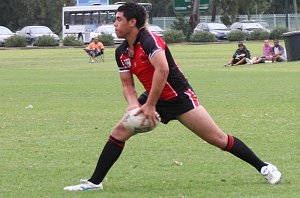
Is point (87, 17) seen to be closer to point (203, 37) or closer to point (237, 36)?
→ point (203, 37)

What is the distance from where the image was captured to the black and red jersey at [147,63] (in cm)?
853

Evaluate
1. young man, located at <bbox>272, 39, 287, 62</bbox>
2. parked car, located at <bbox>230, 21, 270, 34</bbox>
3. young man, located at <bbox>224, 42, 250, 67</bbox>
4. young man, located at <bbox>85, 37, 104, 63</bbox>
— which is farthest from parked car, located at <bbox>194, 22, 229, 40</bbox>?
young man, located at <bbox>224, 42, 250, 67</bbox>

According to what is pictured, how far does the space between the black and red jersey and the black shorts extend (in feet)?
0.15

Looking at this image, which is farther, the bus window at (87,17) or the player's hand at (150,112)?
the bus window at (87,17)

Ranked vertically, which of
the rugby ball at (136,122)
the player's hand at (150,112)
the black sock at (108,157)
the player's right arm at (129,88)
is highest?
the player's right arm at (129,88)

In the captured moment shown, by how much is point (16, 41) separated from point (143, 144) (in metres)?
56.3

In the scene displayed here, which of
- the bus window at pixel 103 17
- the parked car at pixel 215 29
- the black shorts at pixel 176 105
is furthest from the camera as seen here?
the bus window at pixel 103 17

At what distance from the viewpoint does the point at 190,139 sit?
43.2ft

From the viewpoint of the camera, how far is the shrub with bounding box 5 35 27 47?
67.6 m

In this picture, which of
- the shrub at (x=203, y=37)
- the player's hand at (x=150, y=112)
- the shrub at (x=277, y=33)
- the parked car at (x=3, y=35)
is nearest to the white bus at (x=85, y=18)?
the parked car at (x=3, y=35)

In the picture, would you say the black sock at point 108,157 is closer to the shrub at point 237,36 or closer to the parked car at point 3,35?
the shrub at point 237,36

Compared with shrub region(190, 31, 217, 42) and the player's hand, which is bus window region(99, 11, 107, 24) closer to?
shrub region(190, 31, 217, 42)

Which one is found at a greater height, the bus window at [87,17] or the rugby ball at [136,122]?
the bus window at [87,17]

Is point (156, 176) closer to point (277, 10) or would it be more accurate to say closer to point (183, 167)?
point (183, 167)
